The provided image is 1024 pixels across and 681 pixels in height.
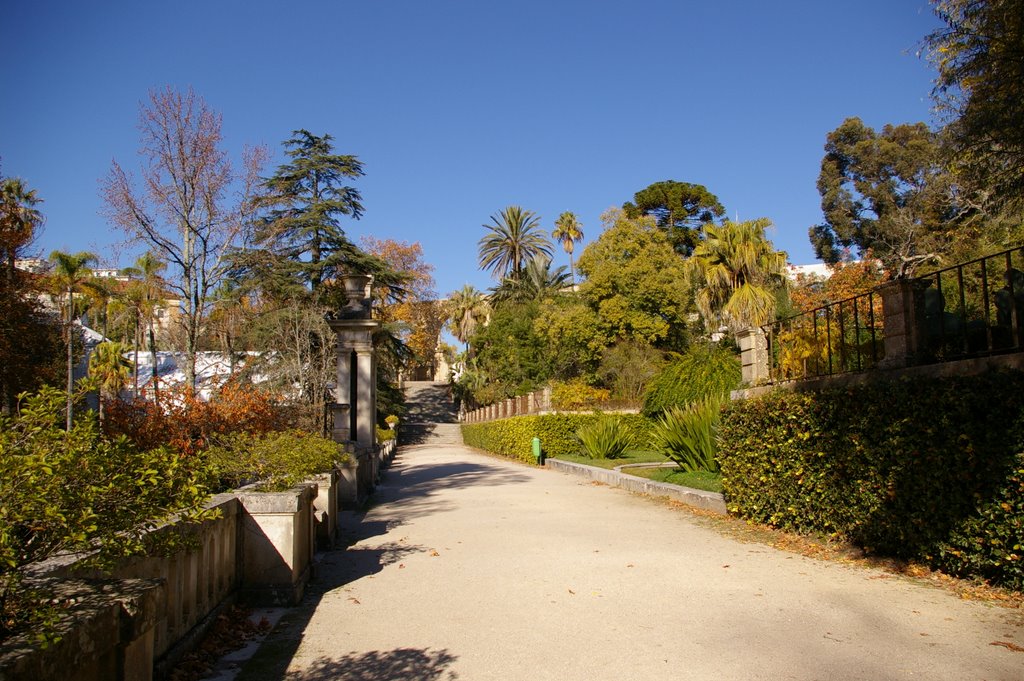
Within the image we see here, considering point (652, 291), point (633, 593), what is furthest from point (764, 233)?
point (633, 593)

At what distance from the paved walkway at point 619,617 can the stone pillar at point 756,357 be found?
3472 millimetres

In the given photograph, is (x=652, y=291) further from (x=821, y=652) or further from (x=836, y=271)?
(x=821, y=652)

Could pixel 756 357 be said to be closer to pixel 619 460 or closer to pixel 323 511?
pixel 323 511

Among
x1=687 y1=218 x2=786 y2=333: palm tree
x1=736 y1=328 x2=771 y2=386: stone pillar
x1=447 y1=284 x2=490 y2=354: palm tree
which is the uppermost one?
x1=447 y1=284 x2=490 y2=354: palm tree

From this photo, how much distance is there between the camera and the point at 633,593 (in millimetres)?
6629

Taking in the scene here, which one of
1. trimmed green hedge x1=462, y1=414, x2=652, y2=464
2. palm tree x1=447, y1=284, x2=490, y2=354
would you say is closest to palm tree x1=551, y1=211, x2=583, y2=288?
palm tree x1=447, y1=284, x2=490, y2=354

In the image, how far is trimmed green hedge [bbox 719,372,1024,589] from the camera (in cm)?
611

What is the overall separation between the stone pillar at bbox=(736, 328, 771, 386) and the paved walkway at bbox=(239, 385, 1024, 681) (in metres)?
3.47

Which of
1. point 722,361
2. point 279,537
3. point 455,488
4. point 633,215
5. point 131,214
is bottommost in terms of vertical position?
point 455,488

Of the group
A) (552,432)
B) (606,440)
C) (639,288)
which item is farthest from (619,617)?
(639,288)

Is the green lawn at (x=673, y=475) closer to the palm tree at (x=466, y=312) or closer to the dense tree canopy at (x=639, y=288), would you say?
the dense tree canopy at (x=639, y=288)

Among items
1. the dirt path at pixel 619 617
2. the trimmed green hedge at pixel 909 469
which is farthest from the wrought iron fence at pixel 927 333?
the dirt path at pixel 619 617

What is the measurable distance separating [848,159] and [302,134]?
106ft

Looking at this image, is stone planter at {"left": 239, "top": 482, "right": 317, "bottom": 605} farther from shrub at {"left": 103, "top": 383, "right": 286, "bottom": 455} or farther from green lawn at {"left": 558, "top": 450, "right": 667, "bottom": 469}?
green lawn at {"left": 558, "top": 450, "right": 667, "bottom": 469}
